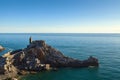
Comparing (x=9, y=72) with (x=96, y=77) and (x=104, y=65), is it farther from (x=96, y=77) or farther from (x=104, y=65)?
(x=104, y=65)

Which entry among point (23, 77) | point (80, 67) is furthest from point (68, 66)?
point (23, 77)

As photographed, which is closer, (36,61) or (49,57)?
(36,61)

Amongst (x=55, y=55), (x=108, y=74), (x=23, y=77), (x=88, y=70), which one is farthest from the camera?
(x=55, y=55)

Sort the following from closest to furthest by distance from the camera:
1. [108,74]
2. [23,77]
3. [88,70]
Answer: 1. [23,77]
2. [108,74]
3. [88,70]

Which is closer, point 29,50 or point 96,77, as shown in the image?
point 96,77

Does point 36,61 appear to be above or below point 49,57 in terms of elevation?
below

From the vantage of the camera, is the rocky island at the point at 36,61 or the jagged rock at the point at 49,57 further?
the jagged rock at the point at 49,57

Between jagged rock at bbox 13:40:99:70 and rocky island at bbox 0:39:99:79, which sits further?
jagged rock at bbox 13:40:99:70

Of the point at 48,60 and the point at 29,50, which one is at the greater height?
the point at 29,50
